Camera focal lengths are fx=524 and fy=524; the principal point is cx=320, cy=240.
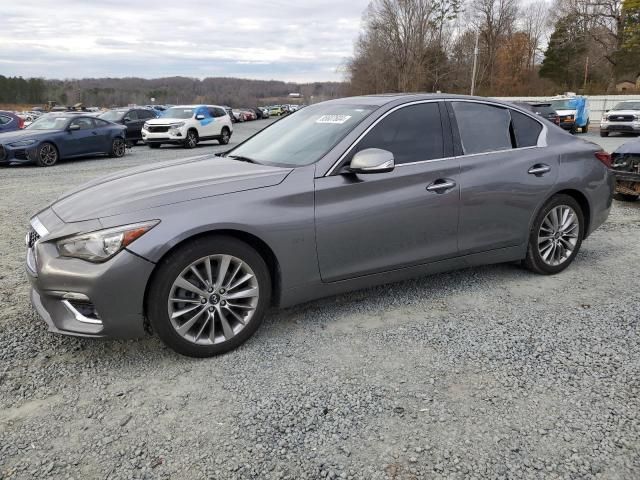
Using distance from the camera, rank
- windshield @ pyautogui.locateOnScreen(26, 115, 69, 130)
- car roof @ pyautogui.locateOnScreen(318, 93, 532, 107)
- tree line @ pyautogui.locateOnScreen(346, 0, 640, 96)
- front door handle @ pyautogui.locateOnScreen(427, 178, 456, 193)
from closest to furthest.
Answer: front door handle @ pyautogui.locateOnScreen(427, 178, 456, 193)
car roof @ pyautogui.locateOnScreen(318, 93, 532, 107)
windshield @ pyautogui.locateOnScreen(26, 115, 69, 130)
tree line @ pyautogui.locateOnScreen(346, 0, 640, 96)

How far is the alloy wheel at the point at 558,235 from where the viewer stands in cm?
452

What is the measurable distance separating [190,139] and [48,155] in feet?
21.1

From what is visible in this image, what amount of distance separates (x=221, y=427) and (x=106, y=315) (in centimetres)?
94

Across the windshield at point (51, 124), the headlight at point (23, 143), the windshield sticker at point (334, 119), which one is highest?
the windshield sticker at point (334, 119)

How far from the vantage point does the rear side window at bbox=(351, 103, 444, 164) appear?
12.3 feet

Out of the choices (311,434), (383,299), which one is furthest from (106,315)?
(383,299)

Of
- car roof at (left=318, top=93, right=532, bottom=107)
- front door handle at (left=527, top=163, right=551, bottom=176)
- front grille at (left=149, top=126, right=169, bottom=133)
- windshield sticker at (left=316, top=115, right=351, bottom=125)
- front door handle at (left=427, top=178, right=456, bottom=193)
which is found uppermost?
car roof at (left=318, top=93, right=532, bottom=107)

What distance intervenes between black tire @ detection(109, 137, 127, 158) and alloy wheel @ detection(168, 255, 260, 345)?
47.1 feet

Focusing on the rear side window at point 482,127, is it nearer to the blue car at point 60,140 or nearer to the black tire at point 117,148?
the blue car at point 60,140

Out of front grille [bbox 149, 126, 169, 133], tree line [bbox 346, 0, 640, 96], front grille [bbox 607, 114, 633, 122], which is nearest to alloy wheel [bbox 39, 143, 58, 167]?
front grille [bbox 149, 126, 169, 133]

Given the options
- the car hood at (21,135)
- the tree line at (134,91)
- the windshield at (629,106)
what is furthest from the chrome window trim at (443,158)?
the tree line at (134,91)

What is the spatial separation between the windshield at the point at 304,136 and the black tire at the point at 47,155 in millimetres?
11223

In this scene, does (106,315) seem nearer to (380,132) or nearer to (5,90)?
(380,132)

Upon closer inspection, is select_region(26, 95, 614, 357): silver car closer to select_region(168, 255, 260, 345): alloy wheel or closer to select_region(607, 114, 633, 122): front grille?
select_region(168, 255, 260, 345): alloy wheel
